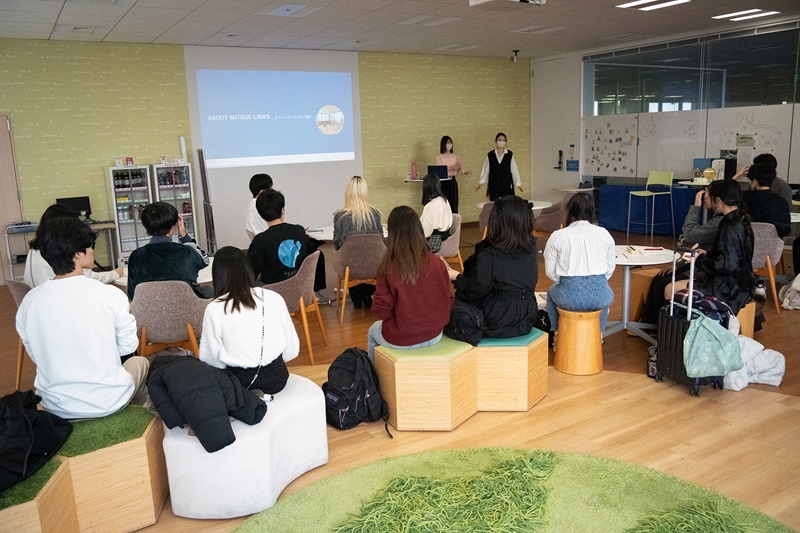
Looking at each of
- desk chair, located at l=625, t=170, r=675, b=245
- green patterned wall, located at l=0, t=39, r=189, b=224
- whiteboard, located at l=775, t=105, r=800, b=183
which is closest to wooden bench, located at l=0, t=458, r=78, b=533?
green patterned wall, located at l=0, t=39, r=189, b=224

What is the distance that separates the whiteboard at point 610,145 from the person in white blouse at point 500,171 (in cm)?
208

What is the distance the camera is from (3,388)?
4.64 metres

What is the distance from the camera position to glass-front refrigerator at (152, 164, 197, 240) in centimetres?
893

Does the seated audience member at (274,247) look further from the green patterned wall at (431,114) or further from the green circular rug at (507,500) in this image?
the green patterned wall at (431,114)

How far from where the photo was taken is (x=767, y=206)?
6012 millimetres

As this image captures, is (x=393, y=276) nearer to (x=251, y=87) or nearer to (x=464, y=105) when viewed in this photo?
(x=251, y=87)

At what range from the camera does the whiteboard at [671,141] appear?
32.1 feet

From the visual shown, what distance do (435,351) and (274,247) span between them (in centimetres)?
182

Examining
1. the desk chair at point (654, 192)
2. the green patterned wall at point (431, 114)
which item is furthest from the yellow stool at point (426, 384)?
the green patterned wall at point (431, 114)

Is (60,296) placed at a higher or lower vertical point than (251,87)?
lower

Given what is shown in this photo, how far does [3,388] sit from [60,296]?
243cm

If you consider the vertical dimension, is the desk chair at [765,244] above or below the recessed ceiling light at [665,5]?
below

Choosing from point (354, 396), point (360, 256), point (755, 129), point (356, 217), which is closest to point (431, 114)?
point (755, 129)

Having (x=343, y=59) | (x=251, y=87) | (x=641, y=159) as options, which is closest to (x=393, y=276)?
(x=251, y=87)
